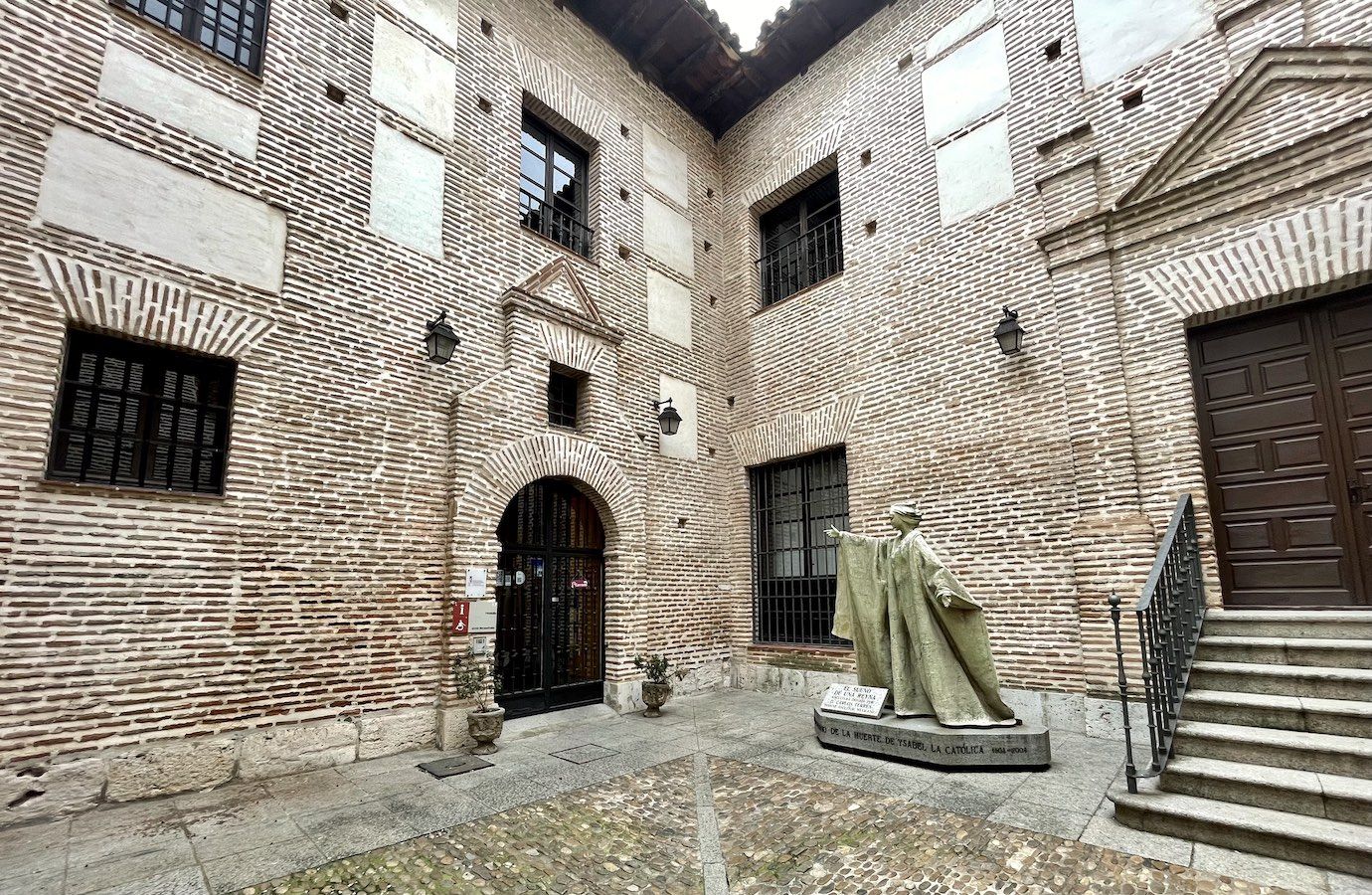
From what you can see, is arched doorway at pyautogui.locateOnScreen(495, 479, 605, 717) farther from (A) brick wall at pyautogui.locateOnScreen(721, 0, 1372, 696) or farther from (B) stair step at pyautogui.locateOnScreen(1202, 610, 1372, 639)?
(B) stair step at pyautogui.locateOnScreen(1202, 610, 1372, 639)

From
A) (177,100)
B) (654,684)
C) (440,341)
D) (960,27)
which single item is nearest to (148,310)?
(177,100)

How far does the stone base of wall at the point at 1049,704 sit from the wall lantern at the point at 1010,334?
3349 millimetres

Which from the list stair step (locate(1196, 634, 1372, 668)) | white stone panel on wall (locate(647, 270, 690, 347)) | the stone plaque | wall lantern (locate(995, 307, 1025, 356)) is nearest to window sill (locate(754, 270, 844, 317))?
white stone panel on wall (locate(647, 270, 690, 347))

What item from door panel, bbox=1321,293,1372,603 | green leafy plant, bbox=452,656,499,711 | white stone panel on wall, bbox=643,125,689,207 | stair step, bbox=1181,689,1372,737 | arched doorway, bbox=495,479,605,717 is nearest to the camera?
stair step, bbox=1181,689,1372,737

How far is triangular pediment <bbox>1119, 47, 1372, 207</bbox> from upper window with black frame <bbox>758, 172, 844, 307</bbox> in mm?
3890

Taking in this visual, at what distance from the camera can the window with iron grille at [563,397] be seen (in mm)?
7668

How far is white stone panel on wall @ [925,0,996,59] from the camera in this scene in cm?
743

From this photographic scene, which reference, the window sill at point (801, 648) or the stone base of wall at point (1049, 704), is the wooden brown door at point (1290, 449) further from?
the window sill at point (801, 648)

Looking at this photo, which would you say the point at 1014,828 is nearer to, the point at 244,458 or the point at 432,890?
the point at 432,890

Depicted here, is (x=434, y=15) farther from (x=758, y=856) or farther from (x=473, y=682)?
(x=758, y=856)

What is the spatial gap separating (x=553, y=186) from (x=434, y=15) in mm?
2151

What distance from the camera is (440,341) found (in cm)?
609

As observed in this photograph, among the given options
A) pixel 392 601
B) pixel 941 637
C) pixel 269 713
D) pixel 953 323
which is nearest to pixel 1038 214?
pixel 953 323

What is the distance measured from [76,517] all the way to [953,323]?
799 cm
